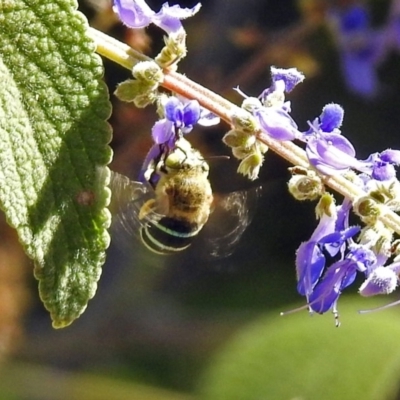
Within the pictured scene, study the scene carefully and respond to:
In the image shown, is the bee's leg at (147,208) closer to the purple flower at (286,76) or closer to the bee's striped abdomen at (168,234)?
the bee's striped abdomen at (168,234)

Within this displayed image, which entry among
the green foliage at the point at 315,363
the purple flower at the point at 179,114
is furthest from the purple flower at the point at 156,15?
the green foliage at the point at 315,363

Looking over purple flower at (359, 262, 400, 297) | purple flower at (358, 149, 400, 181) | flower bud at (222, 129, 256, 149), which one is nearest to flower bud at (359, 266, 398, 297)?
purple flower at (359, 262, 400, 297)

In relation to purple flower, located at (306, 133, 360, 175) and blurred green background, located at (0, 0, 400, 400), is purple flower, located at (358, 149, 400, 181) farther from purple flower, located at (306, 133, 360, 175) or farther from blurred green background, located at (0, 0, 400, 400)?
blurred green background, located at (0, 0, 400, 400)

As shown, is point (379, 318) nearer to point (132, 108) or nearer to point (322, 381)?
point (322, 381)

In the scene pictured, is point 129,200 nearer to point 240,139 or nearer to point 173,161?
point 173,161

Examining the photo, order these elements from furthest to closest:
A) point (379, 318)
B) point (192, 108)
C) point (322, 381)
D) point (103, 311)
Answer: point (103, 311), point (379, 318), point (322, 381), point (192, 108)

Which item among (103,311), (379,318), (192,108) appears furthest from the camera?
(103,311)

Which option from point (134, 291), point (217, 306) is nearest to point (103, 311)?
point (134, 291)
